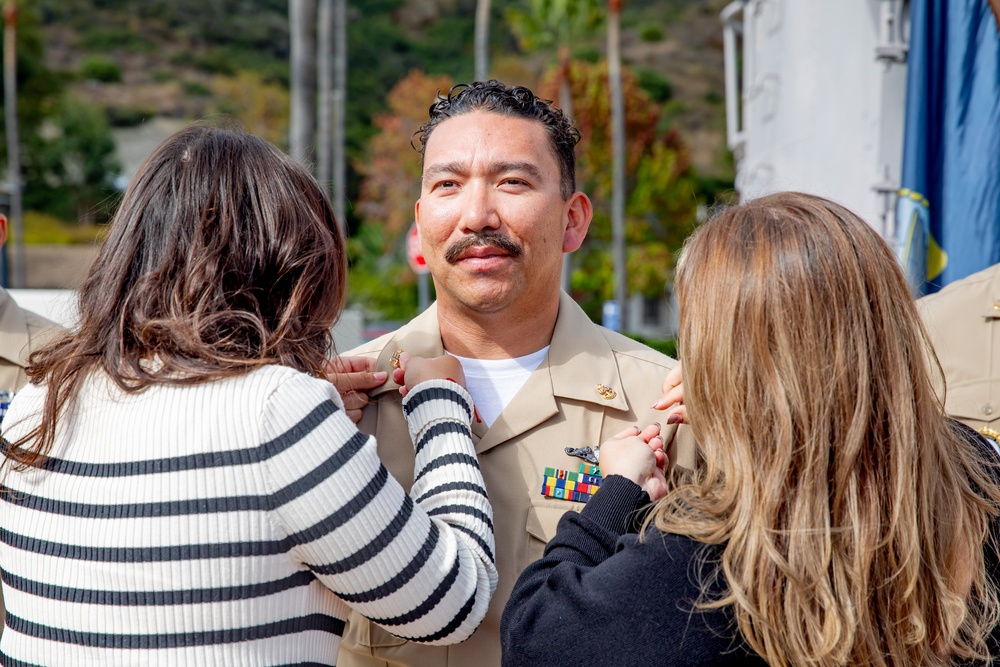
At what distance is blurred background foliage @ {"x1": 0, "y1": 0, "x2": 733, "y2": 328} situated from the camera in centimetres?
2712

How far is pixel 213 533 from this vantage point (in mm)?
1491

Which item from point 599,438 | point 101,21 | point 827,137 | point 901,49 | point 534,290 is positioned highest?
point 101,21

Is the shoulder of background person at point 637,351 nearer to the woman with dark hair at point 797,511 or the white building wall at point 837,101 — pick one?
the woman with dark hair at point 797,511

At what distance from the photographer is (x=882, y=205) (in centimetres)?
430

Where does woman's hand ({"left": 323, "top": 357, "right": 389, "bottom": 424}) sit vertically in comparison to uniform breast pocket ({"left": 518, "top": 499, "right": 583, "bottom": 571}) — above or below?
above

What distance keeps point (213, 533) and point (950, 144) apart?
11.7 ft

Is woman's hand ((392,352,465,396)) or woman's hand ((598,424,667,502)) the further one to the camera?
woman's hand ((392,352,465,396))

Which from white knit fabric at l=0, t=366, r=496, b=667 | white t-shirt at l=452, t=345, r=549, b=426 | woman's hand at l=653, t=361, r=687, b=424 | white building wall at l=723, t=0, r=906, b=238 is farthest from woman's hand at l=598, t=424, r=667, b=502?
white building wall at l=723, t=0, r=906, b=238

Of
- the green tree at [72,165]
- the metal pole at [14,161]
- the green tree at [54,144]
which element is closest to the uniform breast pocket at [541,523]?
the metal pole at [14,161]

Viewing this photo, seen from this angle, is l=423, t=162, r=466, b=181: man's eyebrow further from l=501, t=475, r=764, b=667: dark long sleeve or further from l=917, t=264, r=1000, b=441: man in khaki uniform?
l=917, t=264, r=1000, b=441: man in khaki uniform

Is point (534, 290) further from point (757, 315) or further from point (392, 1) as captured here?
point (392, 1)

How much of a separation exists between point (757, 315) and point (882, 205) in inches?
121

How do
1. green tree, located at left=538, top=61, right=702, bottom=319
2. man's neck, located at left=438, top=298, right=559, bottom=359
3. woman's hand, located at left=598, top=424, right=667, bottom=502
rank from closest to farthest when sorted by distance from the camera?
woman's hand, located at left=598, top=424, right=667, bottom=502 < man's neck, located at left=438, top=298, right=559, bottom=359 < green tree, located at left=538, top=61, right=702, bottom=319

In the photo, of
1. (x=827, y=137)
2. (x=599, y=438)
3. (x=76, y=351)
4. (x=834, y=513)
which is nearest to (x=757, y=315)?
(x=834, y=513)
